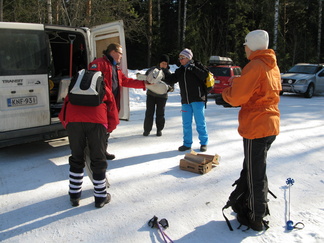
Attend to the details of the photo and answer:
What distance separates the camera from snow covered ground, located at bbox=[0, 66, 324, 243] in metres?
2.95

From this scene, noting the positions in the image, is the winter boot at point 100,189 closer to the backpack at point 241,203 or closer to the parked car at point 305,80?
the backpack at point 241,203

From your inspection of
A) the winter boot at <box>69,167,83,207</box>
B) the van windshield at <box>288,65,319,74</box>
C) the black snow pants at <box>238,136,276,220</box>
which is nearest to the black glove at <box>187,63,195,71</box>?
the black snow pants at <box>238,136,276,220</box>

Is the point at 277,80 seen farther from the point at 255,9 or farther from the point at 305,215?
the point at 255,9

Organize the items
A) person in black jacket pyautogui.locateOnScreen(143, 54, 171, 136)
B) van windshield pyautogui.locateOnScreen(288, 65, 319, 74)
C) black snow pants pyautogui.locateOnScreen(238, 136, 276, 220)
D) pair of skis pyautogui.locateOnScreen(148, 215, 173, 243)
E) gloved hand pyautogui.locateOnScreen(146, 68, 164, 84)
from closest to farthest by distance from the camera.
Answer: black snow pants pyautogui.locateOnScreen(238, 136, 276, 220) → pair of skis pyautogui.locateOnScreen(148, 215, 173, 243) → gloved hand pyautogui.locateOnScreen(146, 68, 164, 84) → person in black jacket pyautogui.locateOnScreen(143, 54, 171, 136) → van windshield pyautogui.locateOnScreen(288, 65, 319, 74)

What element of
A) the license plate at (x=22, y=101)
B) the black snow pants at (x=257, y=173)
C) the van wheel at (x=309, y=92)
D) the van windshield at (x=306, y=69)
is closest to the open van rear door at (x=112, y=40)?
the license plate at (x=22, y=101)

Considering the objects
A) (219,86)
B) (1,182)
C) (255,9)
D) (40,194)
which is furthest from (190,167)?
(255,9)

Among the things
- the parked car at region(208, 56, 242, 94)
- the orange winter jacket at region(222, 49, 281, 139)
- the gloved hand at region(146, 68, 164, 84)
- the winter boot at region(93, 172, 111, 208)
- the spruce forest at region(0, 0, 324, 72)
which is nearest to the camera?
the orange winter jacket at region(222, 49, 281, 139)

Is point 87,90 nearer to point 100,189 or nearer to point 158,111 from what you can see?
point 100,189

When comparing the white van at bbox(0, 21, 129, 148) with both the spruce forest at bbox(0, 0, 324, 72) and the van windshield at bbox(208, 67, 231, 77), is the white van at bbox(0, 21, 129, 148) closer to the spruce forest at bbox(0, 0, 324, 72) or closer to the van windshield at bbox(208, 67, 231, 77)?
the van windshield at bbox(208, 67, 231, 77)

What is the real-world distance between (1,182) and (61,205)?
1230 mm

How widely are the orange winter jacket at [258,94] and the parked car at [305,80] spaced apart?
12.4 m

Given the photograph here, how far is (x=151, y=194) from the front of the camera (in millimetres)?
3783

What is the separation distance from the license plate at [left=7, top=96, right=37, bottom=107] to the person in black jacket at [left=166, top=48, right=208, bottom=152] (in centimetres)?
250

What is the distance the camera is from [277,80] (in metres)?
2.89
